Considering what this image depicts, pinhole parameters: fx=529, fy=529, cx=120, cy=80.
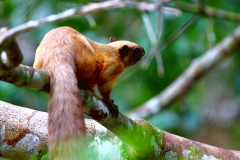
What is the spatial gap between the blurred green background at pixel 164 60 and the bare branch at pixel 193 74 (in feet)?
2.19

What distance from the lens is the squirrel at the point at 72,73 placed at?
219 centimetres

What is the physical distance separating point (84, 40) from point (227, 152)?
1.17 meters

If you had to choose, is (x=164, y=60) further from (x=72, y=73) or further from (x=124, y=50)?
(x=72, y=73)

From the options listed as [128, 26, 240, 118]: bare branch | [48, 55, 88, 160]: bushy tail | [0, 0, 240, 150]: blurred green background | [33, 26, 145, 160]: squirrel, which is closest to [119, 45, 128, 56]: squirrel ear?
[33, 26, 145, 160]: squirrel

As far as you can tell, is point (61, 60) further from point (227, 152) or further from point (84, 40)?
point (227, 152)

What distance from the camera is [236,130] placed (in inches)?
232

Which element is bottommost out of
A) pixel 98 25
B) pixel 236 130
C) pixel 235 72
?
pixel 236 130

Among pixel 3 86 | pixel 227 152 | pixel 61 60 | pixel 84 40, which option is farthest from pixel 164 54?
pixel 61 60

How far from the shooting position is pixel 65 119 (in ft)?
7.38

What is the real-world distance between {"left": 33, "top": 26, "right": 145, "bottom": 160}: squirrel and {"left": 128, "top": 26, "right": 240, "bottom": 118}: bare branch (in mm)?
923

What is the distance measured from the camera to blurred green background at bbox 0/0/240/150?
5.29 meters

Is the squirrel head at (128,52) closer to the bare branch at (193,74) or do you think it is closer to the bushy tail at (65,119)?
the bushy tail at (65,119)

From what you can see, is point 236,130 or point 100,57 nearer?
point 100,57

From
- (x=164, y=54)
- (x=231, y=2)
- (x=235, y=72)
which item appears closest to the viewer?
(x=164, y=54)
